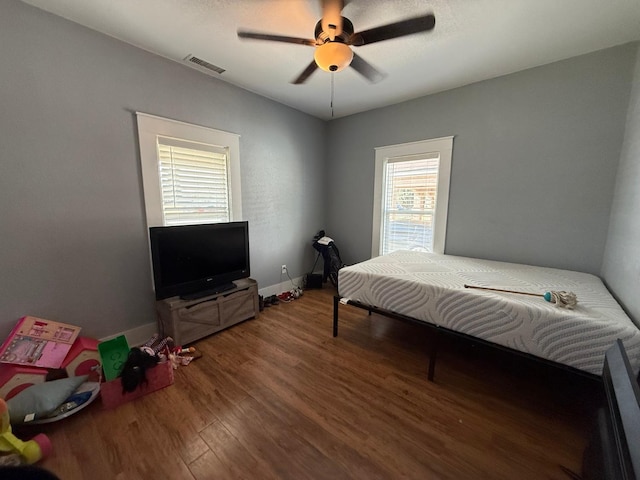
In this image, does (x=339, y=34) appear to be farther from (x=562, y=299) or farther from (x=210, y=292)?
(x=210, y=292)

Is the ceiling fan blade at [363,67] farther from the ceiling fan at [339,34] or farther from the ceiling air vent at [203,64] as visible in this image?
the ceiling air vent at [203,64]

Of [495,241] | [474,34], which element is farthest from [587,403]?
[474,34]

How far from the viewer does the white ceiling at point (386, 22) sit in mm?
1684

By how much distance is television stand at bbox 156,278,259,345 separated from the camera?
2223mm

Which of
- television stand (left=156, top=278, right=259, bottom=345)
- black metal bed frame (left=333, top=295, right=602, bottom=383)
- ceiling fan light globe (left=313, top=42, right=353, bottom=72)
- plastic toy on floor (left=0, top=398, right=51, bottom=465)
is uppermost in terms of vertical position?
ceiling fan light globe (left=313, top=42, right=353, bottom=72)

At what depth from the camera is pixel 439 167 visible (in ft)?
10.0

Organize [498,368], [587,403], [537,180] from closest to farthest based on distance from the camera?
[587,403], [498,368], [537,180]

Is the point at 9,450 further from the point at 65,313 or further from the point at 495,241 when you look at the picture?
the point at 495,241

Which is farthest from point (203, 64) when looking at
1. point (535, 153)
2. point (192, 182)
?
point (535, 153)

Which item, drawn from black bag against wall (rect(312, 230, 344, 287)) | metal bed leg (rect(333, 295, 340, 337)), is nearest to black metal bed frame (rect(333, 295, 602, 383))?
metal bed leg (rect(333, 295, 340, 337))

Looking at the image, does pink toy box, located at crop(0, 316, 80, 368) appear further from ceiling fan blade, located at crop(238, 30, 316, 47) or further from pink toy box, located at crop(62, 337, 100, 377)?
ceiling fan blade, located at crop(238, 30, 316, 47)

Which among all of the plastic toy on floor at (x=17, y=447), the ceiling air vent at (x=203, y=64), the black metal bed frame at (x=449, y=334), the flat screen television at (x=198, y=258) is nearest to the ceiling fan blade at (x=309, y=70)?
the ceiling air vent at (x=203, y=64)

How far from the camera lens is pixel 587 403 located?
1661 mm

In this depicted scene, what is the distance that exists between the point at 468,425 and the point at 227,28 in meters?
3.22
